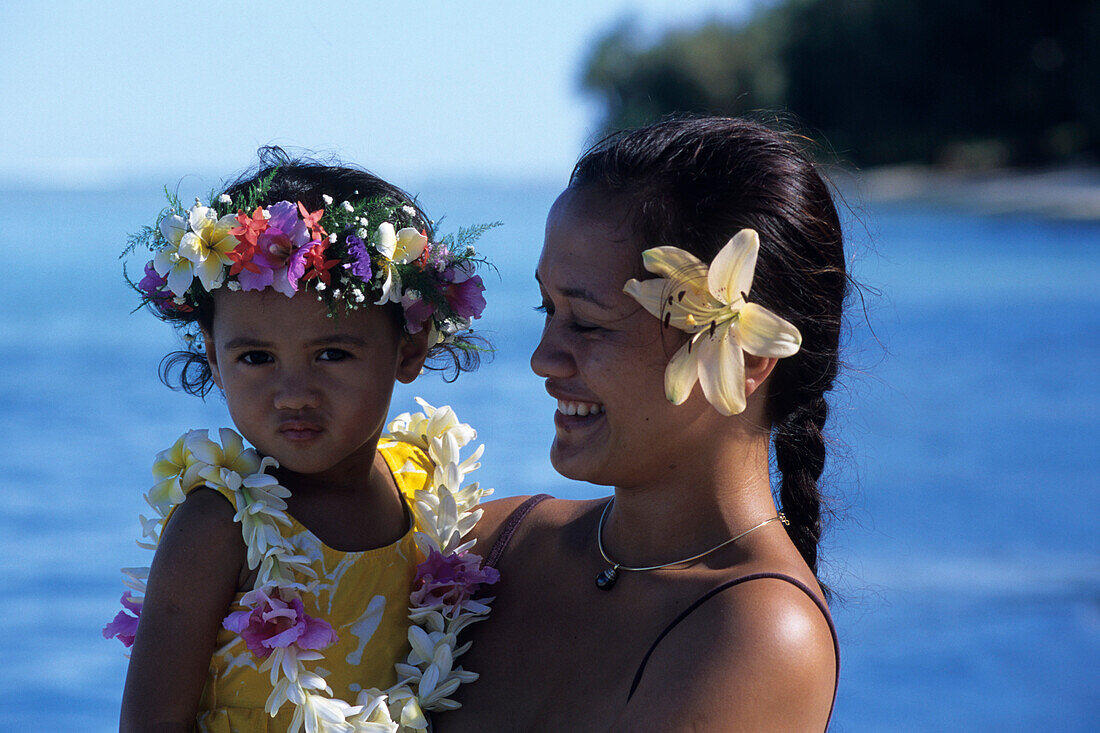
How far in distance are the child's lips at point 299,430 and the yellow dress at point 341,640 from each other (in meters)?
0.16

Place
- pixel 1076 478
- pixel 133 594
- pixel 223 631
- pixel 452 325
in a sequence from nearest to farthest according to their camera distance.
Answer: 1. pixel 223 631
2. pixel 133 594
3. pixel 452 325
4. pixel 1076 478

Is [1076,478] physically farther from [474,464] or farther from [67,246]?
[67,246]

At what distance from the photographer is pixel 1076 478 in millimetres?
11000

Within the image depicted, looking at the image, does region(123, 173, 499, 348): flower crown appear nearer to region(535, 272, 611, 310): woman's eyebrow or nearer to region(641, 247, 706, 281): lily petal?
region(535, 272, 611, 310): woman's eyebrow

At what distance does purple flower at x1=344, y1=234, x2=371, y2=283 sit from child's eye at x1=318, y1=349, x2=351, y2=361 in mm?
140

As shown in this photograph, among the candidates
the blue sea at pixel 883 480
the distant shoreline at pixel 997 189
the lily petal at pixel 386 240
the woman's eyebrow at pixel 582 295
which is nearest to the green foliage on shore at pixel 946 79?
the distant shoreline at pixel 997 189

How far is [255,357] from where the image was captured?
2148mm

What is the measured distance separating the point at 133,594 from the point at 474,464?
0.68 meters

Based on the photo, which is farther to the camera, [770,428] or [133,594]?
[133,594]

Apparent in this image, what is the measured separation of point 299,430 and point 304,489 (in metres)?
0.13

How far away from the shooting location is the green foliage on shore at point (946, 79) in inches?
1170

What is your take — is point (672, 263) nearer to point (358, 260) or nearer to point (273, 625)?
point (358, 260)

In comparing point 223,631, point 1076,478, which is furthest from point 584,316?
point 1076,478

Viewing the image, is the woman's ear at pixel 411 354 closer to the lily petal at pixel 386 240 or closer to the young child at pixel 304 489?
the young child at pixel 304 489
